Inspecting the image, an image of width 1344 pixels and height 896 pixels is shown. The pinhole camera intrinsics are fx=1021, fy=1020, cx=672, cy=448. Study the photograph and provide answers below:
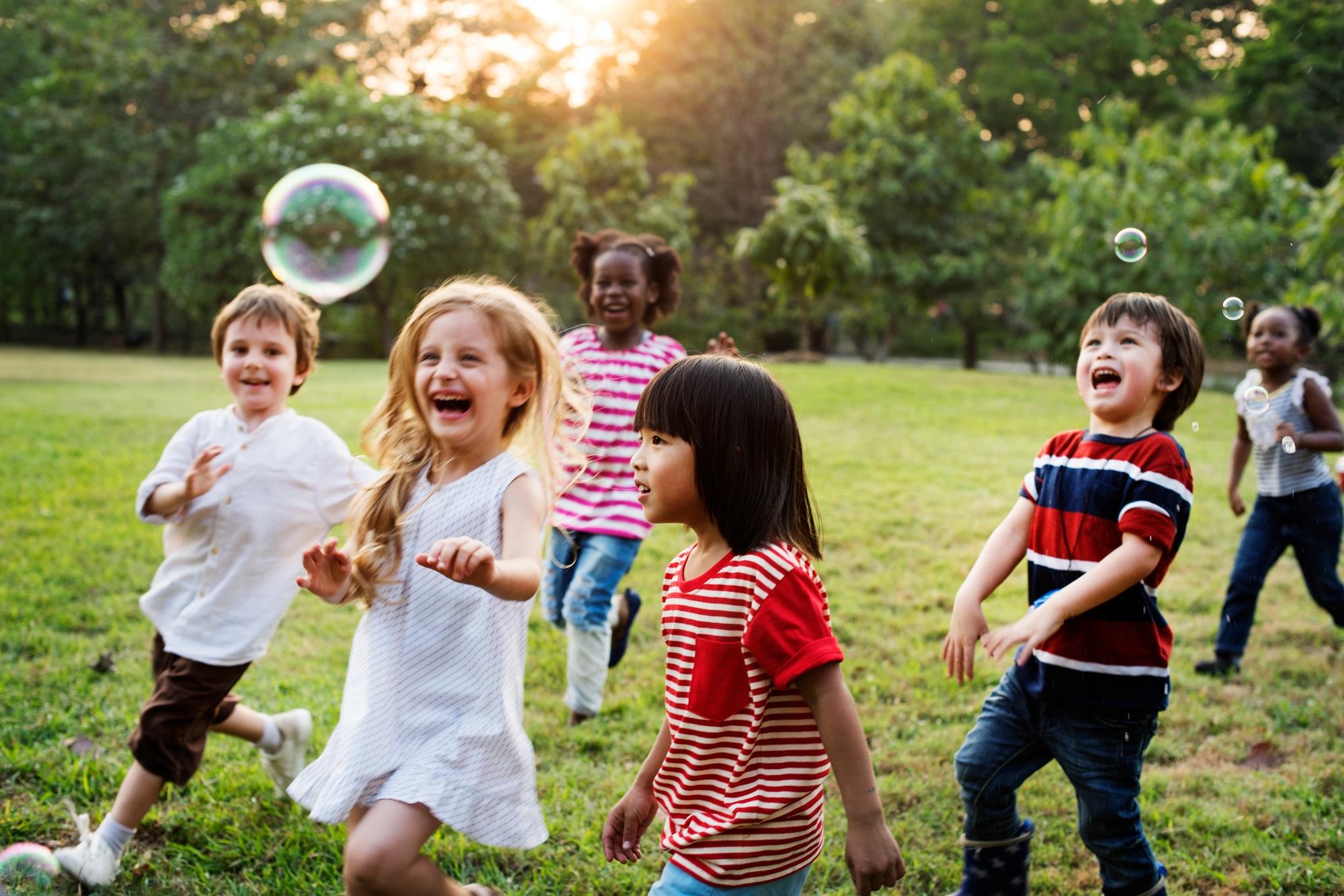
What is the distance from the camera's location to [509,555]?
2162 millimetres

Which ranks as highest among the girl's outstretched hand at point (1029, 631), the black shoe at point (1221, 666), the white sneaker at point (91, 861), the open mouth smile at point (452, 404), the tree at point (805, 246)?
the tree at point (805, 246)

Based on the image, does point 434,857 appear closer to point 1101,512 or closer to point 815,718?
point 815,718

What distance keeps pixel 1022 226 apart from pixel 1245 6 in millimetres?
13635

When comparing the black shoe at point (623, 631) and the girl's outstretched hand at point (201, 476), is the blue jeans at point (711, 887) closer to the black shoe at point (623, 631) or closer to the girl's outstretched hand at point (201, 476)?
the girl's outstretched hand at point (201, 476)

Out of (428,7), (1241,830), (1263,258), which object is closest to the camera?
(1241,830)

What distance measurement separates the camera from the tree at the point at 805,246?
18641mm

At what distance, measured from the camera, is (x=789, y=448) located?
1.92m

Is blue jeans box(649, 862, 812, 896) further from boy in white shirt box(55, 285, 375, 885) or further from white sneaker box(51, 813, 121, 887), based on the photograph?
white sneaker box(51, 813, 121, 887)

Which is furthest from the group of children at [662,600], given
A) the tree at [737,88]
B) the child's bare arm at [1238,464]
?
the tree at [737,88]

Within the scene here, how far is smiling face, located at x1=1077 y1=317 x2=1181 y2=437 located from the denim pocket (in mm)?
1083

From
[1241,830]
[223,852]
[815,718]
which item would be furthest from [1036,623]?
[223,852]

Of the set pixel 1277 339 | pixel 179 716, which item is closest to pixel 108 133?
pixel 179 716

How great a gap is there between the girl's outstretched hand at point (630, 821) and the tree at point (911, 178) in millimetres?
22060

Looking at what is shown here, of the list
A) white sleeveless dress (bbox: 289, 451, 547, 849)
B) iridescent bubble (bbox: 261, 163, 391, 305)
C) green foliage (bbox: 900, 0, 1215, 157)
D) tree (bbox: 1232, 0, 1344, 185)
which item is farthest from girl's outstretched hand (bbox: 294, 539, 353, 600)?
green foliage (bbox: 900, 0, 1215, 157)
